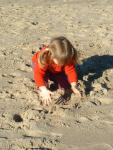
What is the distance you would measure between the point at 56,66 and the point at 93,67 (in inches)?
32.7

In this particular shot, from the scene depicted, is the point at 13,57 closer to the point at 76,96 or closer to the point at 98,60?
the point at 98,60

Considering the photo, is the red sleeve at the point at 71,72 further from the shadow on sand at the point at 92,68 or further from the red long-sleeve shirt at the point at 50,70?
the shadow on sand at the point at 92,68

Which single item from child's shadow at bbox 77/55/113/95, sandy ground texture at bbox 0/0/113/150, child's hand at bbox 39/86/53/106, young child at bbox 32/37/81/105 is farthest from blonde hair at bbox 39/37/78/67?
child's shadow at bbox 77/55/113/95

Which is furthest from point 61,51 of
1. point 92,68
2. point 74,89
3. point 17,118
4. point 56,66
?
point 92,68

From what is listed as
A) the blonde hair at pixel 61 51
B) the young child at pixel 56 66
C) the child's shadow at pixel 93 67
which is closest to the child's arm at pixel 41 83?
the young child at pixel 56 66

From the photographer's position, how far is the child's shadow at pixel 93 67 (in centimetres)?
442

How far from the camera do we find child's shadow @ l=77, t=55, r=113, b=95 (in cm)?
442

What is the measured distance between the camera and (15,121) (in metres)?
3.68

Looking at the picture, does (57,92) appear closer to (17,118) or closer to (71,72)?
(71,72)

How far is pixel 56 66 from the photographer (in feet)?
13.3

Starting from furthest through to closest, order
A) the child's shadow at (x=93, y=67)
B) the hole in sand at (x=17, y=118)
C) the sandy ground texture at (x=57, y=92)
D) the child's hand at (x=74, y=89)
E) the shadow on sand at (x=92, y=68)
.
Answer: the child's shadow at (x=93, y=67) < the shadow on sand at (x=92, y=68) < the child's hand at (x=74, y=89) < the hole in sand at (x=17, y=118) < the sandy ground texture at (x=57, y=92)

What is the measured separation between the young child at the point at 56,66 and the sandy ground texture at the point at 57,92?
113mm

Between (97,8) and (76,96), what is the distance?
3.91 meters

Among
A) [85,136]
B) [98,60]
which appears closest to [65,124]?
[85,136]
